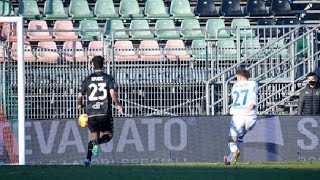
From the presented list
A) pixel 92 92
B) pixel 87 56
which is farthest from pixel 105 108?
pixel 87 56

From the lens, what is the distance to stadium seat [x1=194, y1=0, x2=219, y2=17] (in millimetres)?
24312

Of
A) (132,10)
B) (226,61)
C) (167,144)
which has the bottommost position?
(167,144)

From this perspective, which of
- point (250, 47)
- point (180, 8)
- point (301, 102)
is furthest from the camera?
point (180, 8)

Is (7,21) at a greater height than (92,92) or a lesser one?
greater

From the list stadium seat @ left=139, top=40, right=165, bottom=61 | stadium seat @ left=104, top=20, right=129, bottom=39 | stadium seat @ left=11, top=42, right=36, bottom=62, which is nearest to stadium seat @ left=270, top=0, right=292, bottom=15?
stadium seat @ left=104, top=20, right=129, bottom=39

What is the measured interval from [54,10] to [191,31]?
383cm

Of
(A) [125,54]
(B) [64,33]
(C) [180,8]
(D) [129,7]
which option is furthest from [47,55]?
(C) [180,8]

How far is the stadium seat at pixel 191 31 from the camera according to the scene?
2288 cm

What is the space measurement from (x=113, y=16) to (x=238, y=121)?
27.5 feet

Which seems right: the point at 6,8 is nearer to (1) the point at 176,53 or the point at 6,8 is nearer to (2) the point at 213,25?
(1) the point at 176,53

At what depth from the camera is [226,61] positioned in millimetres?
20484

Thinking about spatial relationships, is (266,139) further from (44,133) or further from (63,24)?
(63,24)

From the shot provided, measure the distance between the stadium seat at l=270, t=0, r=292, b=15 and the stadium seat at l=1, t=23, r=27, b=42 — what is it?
26.5 feet

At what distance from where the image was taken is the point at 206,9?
2438cm
